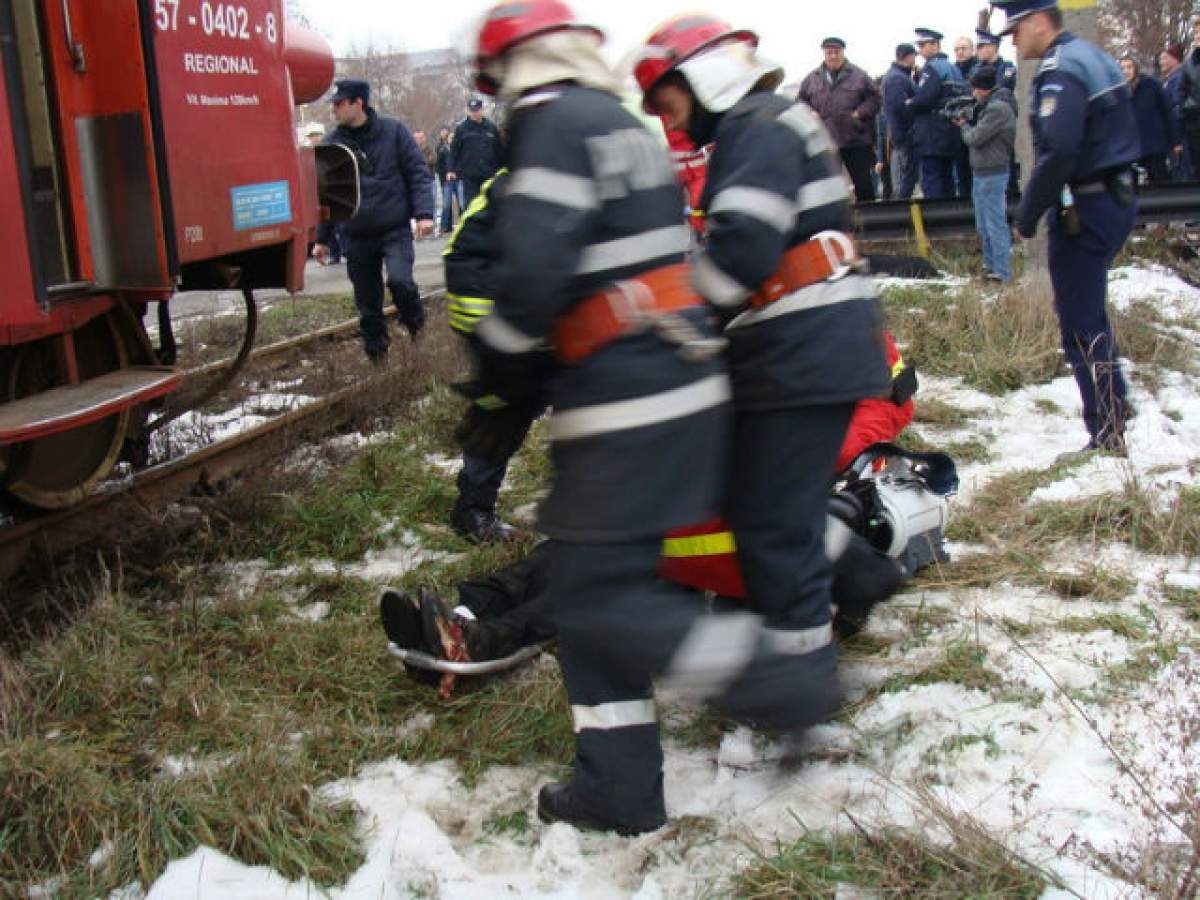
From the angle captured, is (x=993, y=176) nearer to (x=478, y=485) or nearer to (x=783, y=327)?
(x=478, y=485)

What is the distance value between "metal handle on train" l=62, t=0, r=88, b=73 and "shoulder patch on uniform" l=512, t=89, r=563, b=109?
2342mm

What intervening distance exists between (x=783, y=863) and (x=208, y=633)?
225 cm

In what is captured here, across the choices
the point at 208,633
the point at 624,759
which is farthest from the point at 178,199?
the point at 624,759

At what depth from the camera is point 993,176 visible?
9336 millimetres

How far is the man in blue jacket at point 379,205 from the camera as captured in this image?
7969 millimetres

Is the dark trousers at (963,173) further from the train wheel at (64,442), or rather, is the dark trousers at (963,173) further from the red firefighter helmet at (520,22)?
the red firefighter helmet at (520,22)

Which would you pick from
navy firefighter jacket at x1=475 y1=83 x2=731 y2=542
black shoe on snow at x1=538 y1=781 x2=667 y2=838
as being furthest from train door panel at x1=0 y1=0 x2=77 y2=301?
black shoe on snow at x1=538 y1=781 x2=667 y2=838

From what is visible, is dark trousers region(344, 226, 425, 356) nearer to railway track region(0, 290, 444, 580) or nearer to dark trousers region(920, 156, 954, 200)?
railway track region(0, 290, 444, 580)

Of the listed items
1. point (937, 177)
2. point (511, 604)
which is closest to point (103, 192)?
point (511, 604)

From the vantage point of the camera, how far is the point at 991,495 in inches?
193

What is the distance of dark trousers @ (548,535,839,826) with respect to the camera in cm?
259

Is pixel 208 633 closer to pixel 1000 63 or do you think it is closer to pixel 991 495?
pixel 991 495

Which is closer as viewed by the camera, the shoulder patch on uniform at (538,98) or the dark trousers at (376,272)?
the shoulder patch on uniform at (538,98)

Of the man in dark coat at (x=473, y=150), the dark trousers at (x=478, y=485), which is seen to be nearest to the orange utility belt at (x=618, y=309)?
the dark trousers at (x=478, y=485)
